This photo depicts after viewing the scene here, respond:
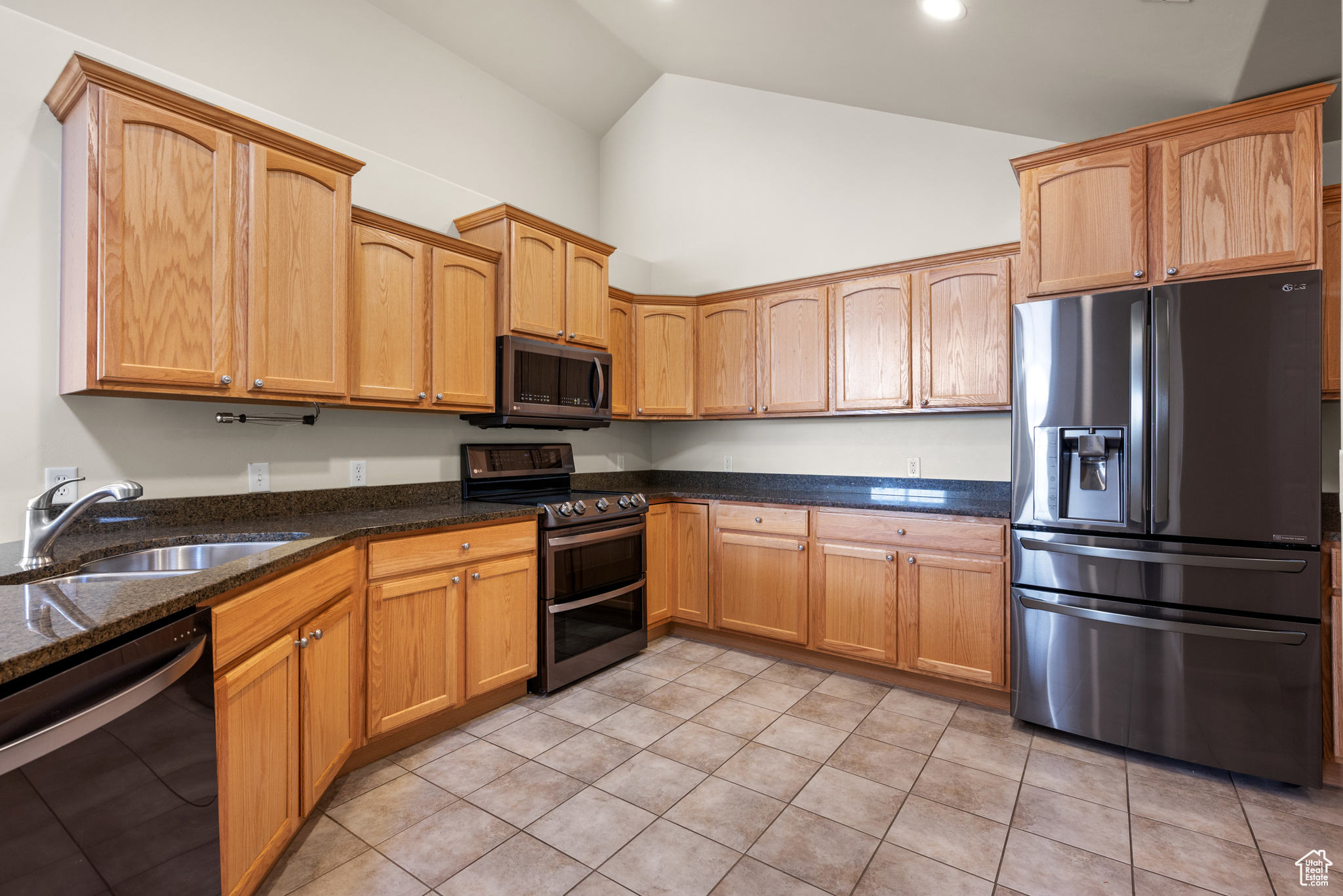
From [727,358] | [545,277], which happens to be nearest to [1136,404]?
[727,358]

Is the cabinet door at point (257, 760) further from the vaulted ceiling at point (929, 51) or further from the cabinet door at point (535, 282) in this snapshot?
the vaulted ceiling at point (929, 51)

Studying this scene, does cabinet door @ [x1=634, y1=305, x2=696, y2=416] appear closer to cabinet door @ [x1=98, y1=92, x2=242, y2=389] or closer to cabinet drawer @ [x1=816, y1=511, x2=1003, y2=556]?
cabinet drawer @ [x1=816, y1=511, x2=1003, y2=556]

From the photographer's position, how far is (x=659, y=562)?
12.8 ft

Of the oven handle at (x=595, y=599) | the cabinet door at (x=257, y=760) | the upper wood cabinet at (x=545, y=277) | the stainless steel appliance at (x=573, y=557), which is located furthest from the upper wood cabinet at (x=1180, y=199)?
the cabinet door at (x=257, y=760)

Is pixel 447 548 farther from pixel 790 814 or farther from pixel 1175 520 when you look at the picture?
pixel 1175 520

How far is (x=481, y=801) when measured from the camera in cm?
219

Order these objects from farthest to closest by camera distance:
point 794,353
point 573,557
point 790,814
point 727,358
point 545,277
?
point 727,358 → point 794,353 → point 545,277 → point 573,557 → point 790,814

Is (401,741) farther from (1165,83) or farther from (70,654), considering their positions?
(1165,83)

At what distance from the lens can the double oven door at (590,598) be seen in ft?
10.0

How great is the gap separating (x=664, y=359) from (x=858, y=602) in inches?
78.6

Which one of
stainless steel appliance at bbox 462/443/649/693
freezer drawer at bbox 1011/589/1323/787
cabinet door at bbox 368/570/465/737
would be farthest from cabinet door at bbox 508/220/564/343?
freezer drawer at bbox 1011/589/1323/787

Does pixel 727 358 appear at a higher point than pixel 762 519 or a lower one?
higher

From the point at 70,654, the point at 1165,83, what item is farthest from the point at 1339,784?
the point at 70,654

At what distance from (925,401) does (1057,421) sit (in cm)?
84
